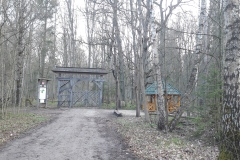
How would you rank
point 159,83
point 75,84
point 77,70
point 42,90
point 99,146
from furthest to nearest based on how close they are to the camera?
point 75,84
point 77,70
point 42,90
point 159,83
point 99,146

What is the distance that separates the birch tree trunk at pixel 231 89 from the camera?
447cm

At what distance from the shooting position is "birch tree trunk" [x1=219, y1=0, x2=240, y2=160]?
447 centimetres

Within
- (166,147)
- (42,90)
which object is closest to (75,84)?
(42,90)

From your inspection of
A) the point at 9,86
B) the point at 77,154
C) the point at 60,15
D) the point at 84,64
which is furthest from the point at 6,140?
the point at 84,64

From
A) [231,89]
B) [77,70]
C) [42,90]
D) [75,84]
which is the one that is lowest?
[231,89]

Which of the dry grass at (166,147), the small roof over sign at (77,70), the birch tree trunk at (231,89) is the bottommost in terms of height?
the dry grass at (166,147)

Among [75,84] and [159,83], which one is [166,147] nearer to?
[159,83]

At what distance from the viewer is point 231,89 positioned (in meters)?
4.61

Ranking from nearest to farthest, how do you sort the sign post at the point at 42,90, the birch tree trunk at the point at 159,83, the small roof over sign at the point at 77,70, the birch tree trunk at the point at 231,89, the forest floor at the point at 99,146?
the birch tree trunk at the point at 231,89 → the forest floor at the point at 99,146 → the birch tree trunk at the point at 159,83 → the sign post at the point at 42,90 → the small roof over sign at the point at 77,70

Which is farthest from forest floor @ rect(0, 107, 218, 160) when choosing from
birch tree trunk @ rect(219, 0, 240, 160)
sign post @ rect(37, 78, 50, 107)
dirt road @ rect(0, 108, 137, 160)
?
sign post @ rect(37, 78, 50, 107)

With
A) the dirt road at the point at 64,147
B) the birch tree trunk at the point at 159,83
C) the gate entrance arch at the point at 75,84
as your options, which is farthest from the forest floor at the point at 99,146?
the gate entrance arch at the point at 75,84

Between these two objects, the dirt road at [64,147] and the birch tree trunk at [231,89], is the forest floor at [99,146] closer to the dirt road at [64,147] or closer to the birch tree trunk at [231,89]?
the dirt road at [64,147]

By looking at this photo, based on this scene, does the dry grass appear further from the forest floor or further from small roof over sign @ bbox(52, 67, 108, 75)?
small roof over sign @ bbox(52, 67, 108, 75)

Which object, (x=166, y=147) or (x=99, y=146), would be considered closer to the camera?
(x=166, y=147)
